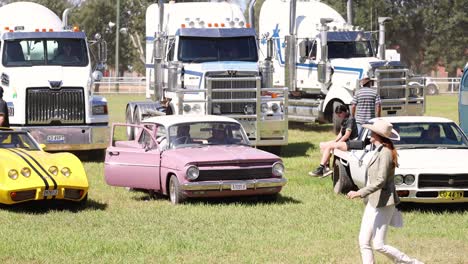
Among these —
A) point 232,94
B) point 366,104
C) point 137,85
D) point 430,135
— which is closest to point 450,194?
point 430,135

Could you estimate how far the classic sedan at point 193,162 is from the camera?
51.0 feet

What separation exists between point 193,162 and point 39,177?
7.49 ft

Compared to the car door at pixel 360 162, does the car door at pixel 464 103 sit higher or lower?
higher

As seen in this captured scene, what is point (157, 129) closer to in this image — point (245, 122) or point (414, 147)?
point (414, 147)

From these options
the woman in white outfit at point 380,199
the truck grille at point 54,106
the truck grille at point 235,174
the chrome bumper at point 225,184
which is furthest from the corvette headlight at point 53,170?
the truck grille at point 54,106

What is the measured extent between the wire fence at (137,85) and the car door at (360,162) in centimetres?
5379

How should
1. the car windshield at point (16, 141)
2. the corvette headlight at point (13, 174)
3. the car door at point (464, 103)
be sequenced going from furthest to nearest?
the car door at point (464, 103) → the car windshield at point (16, 141) → the corvette headlight at point (13, 174)

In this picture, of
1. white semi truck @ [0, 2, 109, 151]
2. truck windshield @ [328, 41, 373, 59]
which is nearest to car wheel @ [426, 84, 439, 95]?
truck windshield @ [328, 41, 373, 59]

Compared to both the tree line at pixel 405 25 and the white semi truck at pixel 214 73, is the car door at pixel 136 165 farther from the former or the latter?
the tree line at pixel 405 25

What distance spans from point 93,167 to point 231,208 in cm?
729

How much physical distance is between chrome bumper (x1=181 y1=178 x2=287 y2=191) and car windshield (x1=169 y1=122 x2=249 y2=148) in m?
1.33

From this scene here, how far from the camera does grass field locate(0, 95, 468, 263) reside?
38.5 feet

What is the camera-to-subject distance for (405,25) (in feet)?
285

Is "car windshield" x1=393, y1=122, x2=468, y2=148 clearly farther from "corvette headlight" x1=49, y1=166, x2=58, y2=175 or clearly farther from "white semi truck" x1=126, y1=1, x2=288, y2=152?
"white semi truck" x1=126, y1=1, x2=288, y2=152
